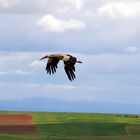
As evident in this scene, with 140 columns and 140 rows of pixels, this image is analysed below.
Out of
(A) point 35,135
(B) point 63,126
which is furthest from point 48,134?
(B) point 63,126

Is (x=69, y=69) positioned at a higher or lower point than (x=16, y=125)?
lower

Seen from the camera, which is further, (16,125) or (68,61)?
(16,125)

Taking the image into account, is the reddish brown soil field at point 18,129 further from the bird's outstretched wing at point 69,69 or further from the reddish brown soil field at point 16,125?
the bird's outstretched wing at point 69,69

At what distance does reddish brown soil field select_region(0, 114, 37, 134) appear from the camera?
78.4m

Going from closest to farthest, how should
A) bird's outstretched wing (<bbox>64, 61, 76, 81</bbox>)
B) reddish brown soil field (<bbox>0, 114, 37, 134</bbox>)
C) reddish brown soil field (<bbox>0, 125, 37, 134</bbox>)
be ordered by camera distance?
bird's outstretched wing (<bbox>64, 61, 76, 81</bbox>) → reddish brown soil field (<bbox>0, 125, 37, 134</bbox>) → reddish brown soil field (<bbox>0, 114, 37, 134</bbox>)

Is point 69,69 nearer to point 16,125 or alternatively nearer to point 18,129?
point 18,129

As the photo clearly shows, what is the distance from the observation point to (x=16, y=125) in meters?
85.2

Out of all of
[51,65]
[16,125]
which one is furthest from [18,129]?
[51,65]

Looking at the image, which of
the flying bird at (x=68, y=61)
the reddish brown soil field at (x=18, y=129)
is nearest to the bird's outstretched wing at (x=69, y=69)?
the flying bird at (x=68, y=61)

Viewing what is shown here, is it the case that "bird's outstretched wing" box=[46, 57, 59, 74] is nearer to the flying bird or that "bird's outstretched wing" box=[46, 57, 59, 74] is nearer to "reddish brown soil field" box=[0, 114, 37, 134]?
the flying bird

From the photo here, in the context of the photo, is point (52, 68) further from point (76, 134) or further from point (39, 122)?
point (39, 122)

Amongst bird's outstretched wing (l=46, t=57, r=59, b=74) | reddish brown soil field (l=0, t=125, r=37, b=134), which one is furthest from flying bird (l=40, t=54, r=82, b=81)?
reddish brown soil field (l=0, t=125, r=37, b=134)

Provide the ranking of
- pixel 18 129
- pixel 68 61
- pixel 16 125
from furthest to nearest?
pixel 16 125 < pixel 18 129 < pixel 68 61

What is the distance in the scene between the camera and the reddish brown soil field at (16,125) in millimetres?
78438
